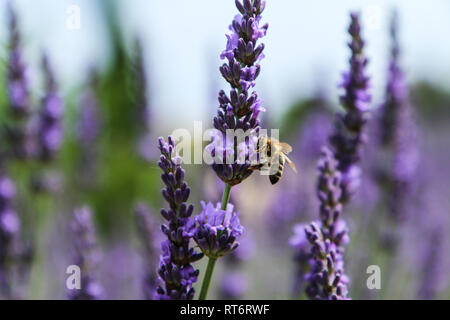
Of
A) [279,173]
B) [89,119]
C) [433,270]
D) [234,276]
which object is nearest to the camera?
[279,173]

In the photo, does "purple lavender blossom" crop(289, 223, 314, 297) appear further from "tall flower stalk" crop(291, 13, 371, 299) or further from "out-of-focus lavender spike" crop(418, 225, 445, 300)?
"out-of-focus lavender spike" crop(418, 225, 445, 300)

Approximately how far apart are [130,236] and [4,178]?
15.1ft

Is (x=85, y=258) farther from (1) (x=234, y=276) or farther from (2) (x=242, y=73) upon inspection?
(1) (x=234, y=276)

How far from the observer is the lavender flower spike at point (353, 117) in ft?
7.87

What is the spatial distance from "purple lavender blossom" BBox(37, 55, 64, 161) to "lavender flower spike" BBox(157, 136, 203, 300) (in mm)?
2182

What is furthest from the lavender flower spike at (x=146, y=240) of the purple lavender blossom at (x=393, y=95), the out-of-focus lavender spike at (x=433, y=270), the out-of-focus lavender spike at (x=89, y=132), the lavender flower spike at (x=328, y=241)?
the out-of-focus lavender spike at (x=89, y=132)

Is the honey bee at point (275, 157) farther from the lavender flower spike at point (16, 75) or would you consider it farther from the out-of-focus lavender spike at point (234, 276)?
the lavender flower spike at point (16, 75)

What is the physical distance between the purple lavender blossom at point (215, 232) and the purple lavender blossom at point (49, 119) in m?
2.21

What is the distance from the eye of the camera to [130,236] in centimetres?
773

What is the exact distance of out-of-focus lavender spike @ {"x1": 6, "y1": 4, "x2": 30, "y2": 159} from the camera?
132 inches

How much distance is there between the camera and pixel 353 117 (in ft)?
8.14

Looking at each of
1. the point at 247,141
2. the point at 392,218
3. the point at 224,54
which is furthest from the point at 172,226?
the point at 392,218

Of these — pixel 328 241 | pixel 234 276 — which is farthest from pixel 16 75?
pixel 328 241

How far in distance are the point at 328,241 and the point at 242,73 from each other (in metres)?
0.62
